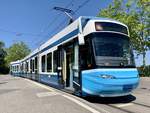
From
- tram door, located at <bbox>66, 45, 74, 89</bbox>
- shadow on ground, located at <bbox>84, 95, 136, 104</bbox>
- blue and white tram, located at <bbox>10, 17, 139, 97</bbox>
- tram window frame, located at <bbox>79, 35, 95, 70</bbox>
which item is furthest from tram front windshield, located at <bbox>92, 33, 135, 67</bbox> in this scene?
tram door, located at <bbox>66, 45, 74, 89</bbox>

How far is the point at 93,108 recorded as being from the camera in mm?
10445

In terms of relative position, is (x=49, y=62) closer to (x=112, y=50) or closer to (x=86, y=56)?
(x=86, y=56)

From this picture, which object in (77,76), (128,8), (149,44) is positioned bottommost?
(77,76)

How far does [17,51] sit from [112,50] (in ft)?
370

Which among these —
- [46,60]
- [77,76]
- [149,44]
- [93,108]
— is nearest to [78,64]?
[77,76]

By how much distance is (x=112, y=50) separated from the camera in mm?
11875

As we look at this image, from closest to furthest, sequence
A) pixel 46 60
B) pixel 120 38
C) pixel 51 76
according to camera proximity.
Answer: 1. pixel 120 38
2. pixel 51 76
3. pixel 46 60

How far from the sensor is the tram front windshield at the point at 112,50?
11.7m

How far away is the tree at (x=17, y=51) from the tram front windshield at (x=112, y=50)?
361ft

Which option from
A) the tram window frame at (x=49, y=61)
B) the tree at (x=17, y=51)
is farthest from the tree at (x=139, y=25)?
the tree at (x=17, y=51)

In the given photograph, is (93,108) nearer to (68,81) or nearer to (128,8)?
(68,81)

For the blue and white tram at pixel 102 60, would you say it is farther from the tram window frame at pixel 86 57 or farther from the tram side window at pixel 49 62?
the tram side window at pixel 49 62

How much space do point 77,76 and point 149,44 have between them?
32.1m

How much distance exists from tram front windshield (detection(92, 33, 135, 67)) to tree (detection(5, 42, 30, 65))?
11015 centimetres
